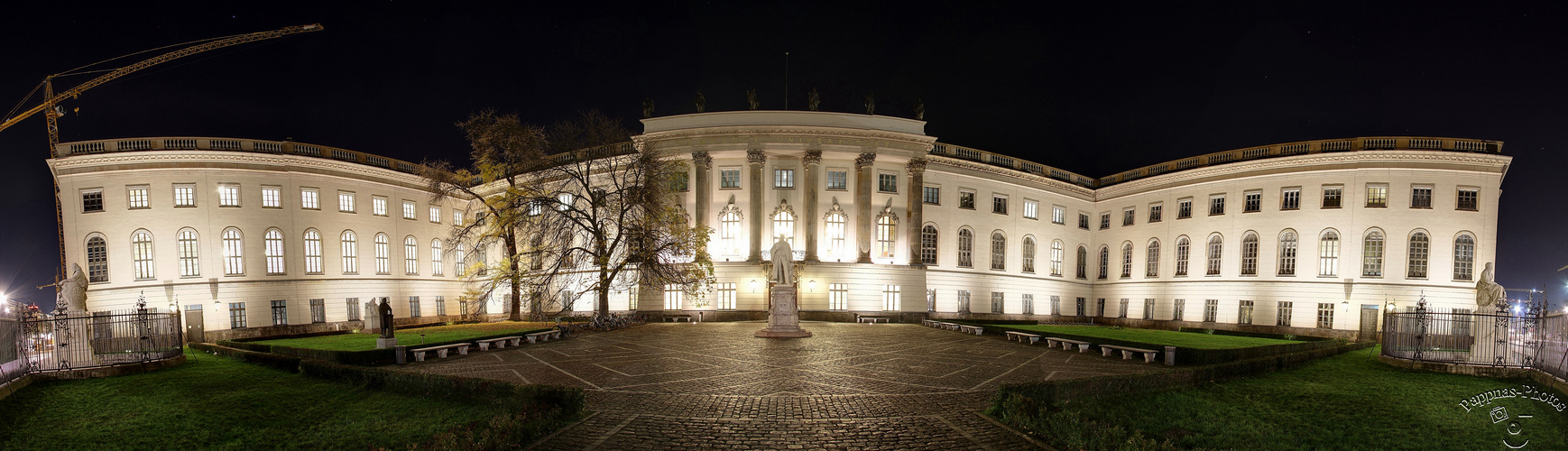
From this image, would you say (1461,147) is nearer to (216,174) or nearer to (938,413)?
(938,413)

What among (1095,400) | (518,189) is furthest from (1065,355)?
(518,189)

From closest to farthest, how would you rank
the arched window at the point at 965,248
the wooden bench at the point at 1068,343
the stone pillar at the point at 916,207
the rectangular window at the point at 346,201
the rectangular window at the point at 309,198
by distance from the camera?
the wooden bench at the point at 1068,343 → the stone pillar at the point at 916,207 → the rectangular window at the point at 309,198 → the rectangular window at the point at 346,201 → the arched window at the point at 965,248

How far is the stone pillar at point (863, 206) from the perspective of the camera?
38.4m

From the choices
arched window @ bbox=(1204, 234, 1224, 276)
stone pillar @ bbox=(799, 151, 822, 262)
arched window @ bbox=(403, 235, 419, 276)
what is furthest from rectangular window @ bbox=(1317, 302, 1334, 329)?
arched window @ bbox=(403, 235, 419, 276)

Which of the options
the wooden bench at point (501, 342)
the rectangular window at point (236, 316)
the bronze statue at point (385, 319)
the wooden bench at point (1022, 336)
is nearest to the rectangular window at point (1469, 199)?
the wooden bench at point (1022, 336)

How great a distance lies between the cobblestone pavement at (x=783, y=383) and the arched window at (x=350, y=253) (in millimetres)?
27486

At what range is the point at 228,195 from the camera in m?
37.4

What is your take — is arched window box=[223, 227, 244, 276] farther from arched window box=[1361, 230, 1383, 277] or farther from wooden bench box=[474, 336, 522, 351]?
arched window box=[1361, 230, 1383, 277]

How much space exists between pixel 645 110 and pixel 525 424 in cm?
3317

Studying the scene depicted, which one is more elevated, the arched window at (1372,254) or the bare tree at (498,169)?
the bare tree at (498,169)

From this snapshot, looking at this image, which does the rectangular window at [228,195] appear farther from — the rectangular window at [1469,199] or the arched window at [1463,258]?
the rectangular window at [1469,199]

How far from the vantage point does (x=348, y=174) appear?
4144cm

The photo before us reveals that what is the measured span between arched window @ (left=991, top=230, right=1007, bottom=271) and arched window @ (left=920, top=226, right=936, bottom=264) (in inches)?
198

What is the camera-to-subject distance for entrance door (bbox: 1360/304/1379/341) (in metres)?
34.0
